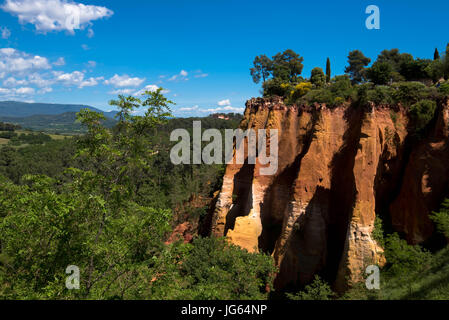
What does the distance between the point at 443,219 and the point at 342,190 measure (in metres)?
4.71

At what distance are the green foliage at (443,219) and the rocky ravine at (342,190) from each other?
2.65ft

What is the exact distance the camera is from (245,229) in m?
17.1

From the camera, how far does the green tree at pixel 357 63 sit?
4084 centimetres

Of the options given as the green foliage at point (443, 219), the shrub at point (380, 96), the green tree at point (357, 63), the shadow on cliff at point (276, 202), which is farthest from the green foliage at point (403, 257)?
the green tree at point (357, 63)

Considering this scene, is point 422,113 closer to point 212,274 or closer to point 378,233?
point 378,233

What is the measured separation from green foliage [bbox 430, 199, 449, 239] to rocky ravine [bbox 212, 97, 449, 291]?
0.81 meters

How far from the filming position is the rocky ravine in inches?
525

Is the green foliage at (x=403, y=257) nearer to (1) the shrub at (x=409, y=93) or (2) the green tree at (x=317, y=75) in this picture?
(1) the shrub at (x=409, y=93)

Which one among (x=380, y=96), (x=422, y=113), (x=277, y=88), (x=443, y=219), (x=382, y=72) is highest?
(x=382, y=72)

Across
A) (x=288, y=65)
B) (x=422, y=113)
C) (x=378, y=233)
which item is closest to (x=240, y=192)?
(x=378, y=233)

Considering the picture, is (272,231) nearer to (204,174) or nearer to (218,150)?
(204,174)

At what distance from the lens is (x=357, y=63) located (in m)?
→ 41.3
